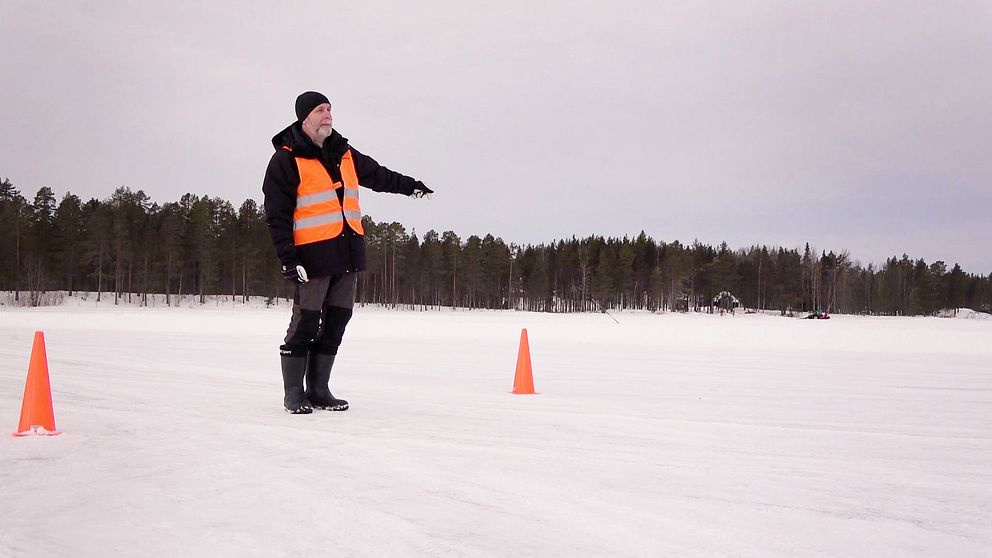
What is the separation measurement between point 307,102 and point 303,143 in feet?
1.12

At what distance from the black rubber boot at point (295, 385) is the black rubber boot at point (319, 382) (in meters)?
0.10

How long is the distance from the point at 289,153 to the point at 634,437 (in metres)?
3.04

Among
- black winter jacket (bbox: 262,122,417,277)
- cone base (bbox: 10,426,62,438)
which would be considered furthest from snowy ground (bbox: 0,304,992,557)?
black winter jacket (bbox: 262,122,417,277)

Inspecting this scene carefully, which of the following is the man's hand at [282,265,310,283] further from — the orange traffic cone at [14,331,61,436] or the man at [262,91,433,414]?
the orange traffic cone at [14,331,61,436]

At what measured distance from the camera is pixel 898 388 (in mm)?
6422

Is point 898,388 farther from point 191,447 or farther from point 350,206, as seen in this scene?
point 191,447

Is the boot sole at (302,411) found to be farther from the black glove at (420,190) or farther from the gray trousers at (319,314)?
the black glove at (420,190)

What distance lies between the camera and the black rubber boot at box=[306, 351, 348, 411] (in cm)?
454

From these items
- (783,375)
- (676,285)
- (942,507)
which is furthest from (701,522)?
(676,285)

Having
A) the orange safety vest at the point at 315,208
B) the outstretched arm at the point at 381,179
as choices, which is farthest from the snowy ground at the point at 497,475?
the outstretched arm at the point at 381,179

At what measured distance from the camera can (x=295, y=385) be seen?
14.4 feet

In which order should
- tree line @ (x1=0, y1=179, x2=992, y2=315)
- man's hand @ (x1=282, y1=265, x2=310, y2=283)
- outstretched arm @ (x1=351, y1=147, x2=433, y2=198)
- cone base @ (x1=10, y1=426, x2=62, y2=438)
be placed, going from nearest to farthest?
cone base @ (x1=10, y1=426, x2=62, y2=438)
man's hand @ (x1=282, y1=265, x2=310, y2=283)
outstretched arm @ (x1=351, y1=147, x2=433, y2=198)
tree line @ (x1=0, y1=179, x2=992, y2=315)

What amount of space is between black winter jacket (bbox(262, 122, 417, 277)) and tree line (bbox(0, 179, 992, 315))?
73.1 metres

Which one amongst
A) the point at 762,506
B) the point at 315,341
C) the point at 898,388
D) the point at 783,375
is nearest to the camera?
the point at 762,506
